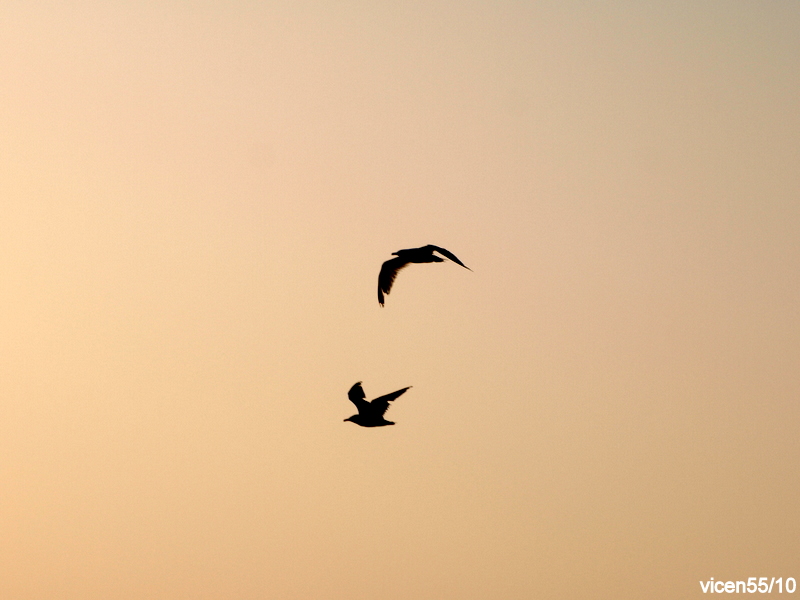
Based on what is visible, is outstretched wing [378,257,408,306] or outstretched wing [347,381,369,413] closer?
outstretched wing [347,381,369,413]

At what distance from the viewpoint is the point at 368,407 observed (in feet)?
125

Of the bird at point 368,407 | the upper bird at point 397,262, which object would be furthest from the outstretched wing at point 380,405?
the upper bird at point 397,262

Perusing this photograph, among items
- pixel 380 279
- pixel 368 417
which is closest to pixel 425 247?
pixel 380 279

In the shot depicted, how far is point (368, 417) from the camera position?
126 feet

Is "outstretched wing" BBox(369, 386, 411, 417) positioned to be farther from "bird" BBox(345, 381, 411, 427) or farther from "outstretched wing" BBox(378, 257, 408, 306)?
"outstretched wing" BBox(378, 257, 408, 306)

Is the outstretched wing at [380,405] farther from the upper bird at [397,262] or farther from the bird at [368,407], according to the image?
the upper bird at [397,262]

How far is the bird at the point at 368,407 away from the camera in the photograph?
38.1 metres

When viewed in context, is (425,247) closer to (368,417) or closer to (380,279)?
(380,279)

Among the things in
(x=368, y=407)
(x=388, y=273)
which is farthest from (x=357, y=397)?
(x=388, y=273)

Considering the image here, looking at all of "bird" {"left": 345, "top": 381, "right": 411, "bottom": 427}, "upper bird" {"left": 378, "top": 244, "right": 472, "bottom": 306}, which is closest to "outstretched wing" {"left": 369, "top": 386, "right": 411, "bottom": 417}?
"bird" {"left": 345, "top": 381, "right": 411, "bottom": 427}

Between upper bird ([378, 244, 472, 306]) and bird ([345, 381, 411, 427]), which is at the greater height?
Result: upper bird ([378, 244, 472, 306])

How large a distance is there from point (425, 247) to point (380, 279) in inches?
84.0

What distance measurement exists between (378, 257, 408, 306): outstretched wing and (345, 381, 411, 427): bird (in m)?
2.79

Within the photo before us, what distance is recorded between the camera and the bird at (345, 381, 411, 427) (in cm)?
3806
